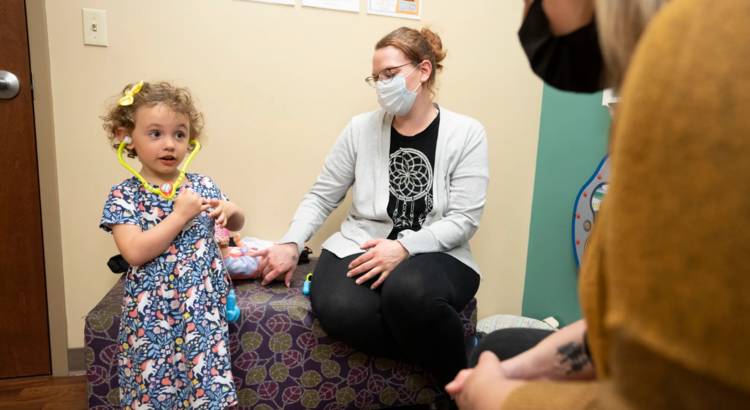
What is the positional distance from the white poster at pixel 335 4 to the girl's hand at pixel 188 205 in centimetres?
91

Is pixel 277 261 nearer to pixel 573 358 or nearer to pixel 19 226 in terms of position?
pixel 19 226

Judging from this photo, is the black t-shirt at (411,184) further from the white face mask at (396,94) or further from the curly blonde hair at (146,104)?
the curly blonde hair at (146,104)

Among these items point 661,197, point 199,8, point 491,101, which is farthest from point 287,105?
point 661,197

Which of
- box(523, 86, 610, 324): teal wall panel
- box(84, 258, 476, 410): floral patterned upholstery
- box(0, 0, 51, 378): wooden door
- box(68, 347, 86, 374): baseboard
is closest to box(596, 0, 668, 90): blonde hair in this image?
box(84, 258, 476, 410): floral patterned upholstery

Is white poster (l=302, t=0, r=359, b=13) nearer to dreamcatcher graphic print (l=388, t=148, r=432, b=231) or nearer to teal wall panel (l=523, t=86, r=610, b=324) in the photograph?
dreamcatcher graphic print (l=388, t=148, r=432, b=231)

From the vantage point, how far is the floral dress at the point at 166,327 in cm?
111

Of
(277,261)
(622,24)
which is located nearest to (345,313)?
(277,261)

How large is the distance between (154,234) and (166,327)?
22 centimetres

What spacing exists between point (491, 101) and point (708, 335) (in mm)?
1753

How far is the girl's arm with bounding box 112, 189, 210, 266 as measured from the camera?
108 cm

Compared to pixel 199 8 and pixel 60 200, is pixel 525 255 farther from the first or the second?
pixel 60 200

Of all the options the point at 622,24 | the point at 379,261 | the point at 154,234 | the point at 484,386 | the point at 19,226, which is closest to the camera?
the point at 622,24

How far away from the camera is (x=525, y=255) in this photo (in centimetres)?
214

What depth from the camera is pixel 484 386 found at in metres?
0.58
